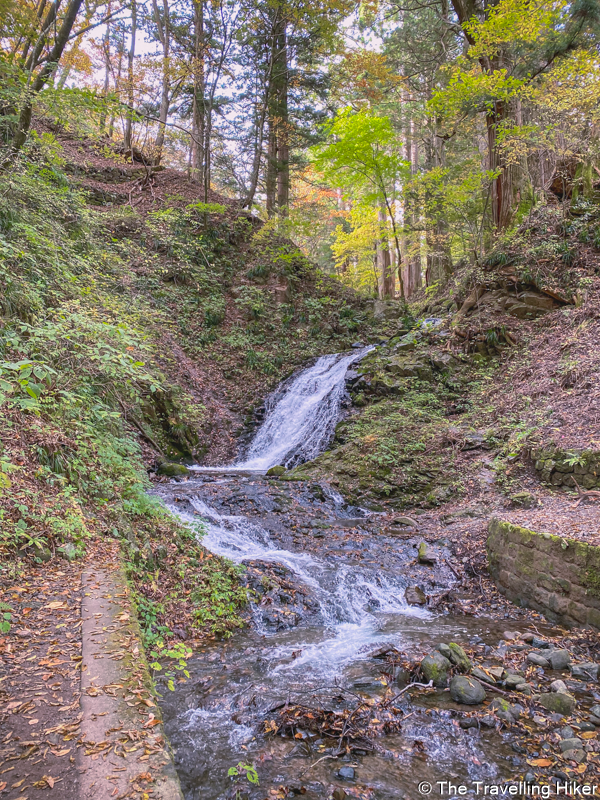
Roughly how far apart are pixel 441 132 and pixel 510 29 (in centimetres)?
648

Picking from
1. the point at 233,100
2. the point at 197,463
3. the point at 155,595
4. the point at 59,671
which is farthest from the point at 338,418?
the point at 233,100

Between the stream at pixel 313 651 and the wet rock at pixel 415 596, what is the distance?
0.23 ft

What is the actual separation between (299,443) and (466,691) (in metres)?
8.44

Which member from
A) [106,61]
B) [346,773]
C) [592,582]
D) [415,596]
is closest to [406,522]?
[415,596]

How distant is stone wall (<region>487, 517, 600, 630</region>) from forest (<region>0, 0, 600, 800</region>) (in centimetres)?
3

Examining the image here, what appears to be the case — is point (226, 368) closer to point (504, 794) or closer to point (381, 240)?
point (381, 240)

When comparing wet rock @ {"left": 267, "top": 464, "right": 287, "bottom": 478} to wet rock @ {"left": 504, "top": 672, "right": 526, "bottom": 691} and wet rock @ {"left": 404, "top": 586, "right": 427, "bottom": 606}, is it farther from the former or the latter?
wet rock @ {"left": 504, "top": 672, "right": 526, "bottom": 691}

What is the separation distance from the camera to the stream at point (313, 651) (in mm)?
2771

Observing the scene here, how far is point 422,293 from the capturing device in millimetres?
18875

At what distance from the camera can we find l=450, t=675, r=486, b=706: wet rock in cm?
338

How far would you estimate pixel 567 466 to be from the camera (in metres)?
6.57

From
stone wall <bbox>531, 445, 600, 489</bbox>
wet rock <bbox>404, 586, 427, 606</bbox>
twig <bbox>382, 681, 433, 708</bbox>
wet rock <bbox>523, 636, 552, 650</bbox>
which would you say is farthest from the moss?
stone wall <bbox>531, 445, 600, 489</bbox>

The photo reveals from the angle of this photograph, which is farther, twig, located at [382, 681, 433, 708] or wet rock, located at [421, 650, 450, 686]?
wet rock, located at [421, 650, 450, 686]

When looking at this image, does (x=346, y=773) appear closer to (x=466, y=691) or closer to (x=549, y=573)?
(x=466, y=691)
